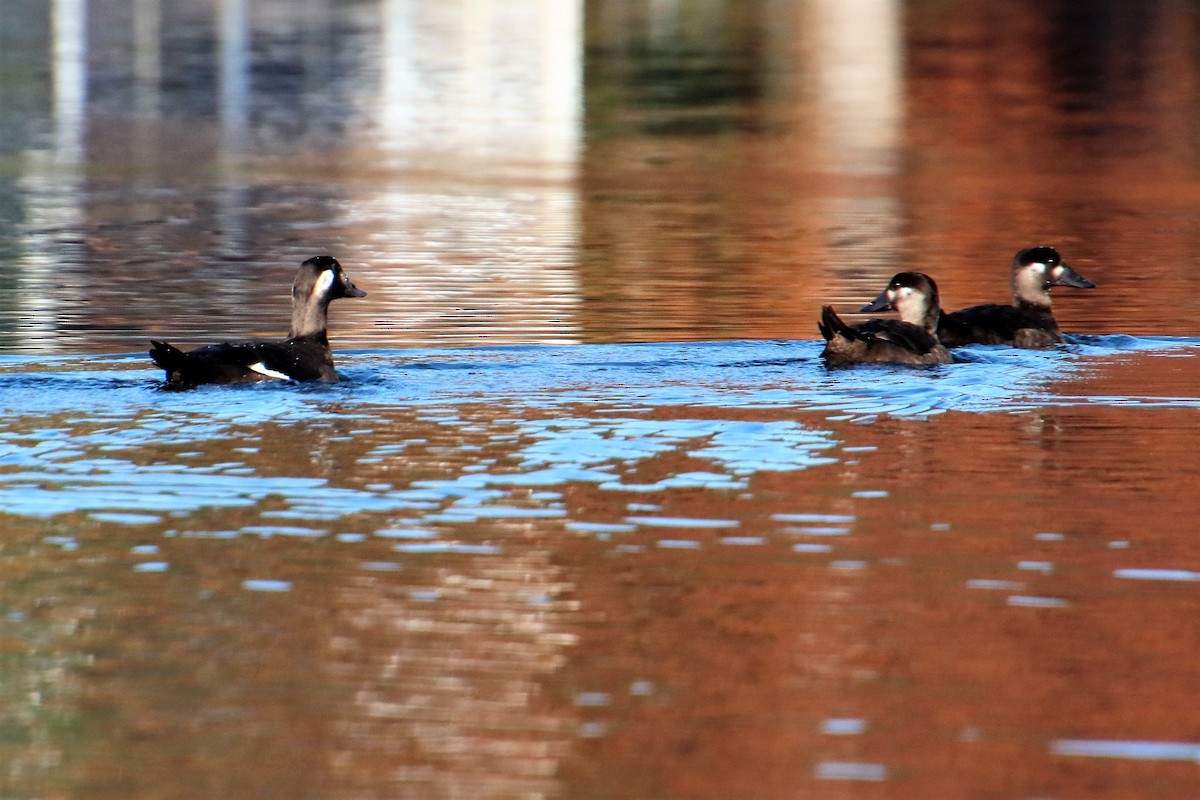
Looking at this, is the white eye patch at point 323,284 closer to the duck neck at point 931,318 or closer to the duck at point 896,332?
the duck at point 896,332

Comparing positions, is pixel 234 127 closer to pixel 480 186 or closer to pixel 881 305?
pixel 480 186

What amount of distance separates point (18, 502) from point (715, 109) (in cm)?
2626

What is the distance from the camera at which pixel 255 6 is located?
2756 inches

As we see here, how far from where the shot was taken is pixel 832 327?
43.2 ft

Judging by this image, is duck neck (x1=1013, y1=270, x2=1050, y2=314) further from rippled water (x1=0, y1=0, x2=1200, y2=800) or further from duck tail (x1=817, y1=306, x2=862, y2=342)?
duck tail (x1=817, y1=306, x2=862, y2=342)

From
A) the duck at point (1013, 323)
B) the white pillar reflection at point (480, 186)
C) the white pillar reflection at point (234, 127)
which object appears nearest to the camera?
the duck at point (1013, 323)

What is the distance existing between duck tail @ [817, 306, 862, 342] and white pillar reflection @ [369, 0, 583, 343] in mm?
2077

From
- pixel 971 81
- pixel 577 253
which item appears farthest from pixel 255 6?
pixel 577 253

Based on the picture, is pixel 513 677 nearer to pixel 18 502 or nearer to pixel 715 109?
pixel 18 502

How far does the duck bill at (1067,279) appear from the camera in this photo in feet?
52.9

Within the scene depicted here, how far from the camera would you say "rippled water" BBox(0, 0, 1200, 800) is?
6844 millimetres

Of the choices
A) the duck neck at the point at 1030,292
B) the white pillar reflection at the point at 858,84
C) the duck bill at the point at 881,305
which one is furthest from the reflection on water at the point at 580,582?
the white pillar reflection at the point at 858,84

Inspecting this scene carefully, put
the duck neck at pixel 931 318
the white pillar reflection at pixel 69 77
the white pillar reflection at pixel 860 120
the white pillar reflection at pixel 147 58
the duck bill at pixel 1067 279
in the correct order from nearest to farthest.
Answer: the duck neck at pixel 931 318, the duck bill at pixel 1067 279, the white pillar reflection at pixel 860 120, the white pillar reflection at pixel 69 77, the white pillar reflection at pixel 147 58

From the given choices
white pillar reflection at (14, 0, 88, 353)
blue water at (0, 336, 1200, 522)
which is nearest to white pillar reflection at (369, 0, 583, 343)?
blue water at (0, 336, 1200, 522)
